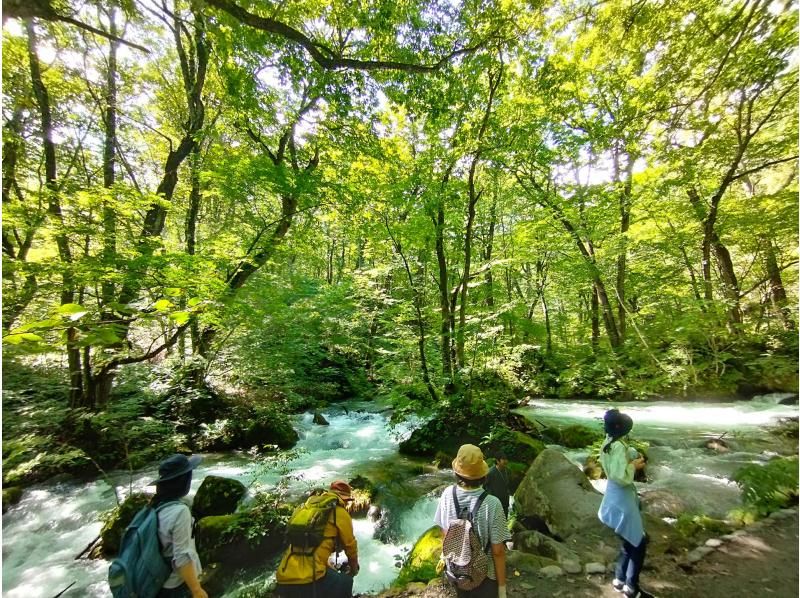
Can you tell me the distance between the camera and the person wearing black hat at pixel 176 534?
8.57ft

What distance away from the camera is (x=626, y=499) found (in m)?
3.65

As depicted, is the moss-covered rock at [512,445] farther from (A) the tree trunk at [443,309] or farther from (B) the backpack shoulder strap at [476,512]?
(B) the backpack shoulder strap at [476,512]

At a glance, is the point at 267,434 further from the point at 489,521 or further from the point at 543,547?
the point at 489,521

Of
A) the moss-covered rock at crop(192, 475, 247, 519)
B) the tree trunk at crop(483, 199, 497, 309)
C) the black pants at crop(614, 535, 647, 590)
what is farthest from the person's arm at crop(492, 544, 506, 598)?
the tree trunk at crop(483, 199, 497, 309)

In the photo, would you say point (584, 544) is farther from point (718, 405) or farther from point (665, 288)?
point (665, 288)

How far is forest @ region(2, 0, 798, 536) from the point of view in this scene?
597 cm

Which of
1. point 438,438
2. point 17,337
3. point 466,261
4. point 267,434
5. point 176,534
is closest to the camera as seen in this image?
point 17,337

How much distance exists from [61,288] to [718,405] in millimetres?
18549

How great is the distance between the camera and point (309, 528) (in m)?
3.01

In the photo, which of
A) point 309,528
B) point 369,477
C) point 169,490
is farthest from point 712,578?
point 369,477

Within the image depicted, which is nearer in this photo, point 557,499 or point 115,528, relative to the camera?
point 557,499

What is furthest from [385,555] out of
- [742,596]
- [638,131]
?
[638,131]

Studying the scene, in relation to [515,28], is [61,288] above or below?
below

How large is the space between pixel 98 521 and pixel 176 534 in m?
6.50
